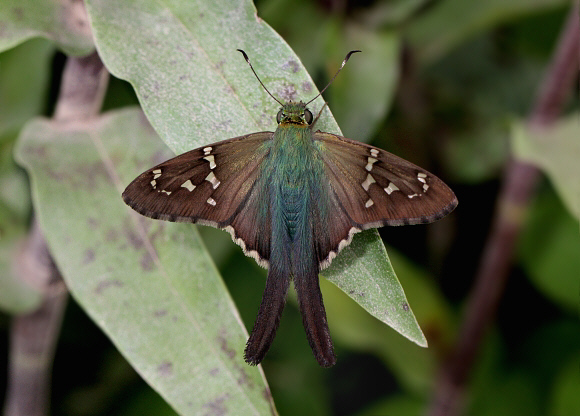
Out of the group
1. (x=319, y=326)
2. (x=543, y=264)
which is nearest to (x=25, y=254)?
(x=319, y=326)

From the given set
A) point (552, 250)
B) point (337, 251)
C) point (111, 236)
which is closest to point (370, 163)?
point (337, 251)

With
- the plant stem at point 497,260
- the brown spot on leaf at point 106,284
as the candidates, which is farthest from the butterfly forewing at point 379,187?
the plant stem at point 497,260

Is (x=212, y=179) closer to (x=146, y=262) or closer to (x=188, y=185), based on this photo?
(x=188, y=185)

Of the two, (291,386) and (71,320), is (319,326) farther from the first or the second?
(71,320)

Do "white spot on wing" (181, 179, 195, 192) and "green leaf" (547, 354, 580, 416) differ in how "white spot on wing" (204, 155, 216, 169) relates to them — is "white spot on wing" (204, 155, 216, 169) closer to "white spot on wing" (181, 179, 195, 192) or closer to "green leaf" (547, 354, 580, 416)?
"white spot on wing" (181, 179, 195, 192)

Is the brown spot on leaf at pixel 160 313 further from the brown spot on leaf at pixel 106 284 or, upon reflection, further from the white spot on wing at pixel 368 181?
the white spot on wing at pixel 368 181

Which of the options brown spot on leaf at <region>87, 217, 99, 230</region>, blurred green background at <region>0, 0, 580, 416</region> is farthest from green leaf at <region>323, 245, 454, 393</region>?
brown spot on leaf at <region>87, 217, 99, 230</region>
